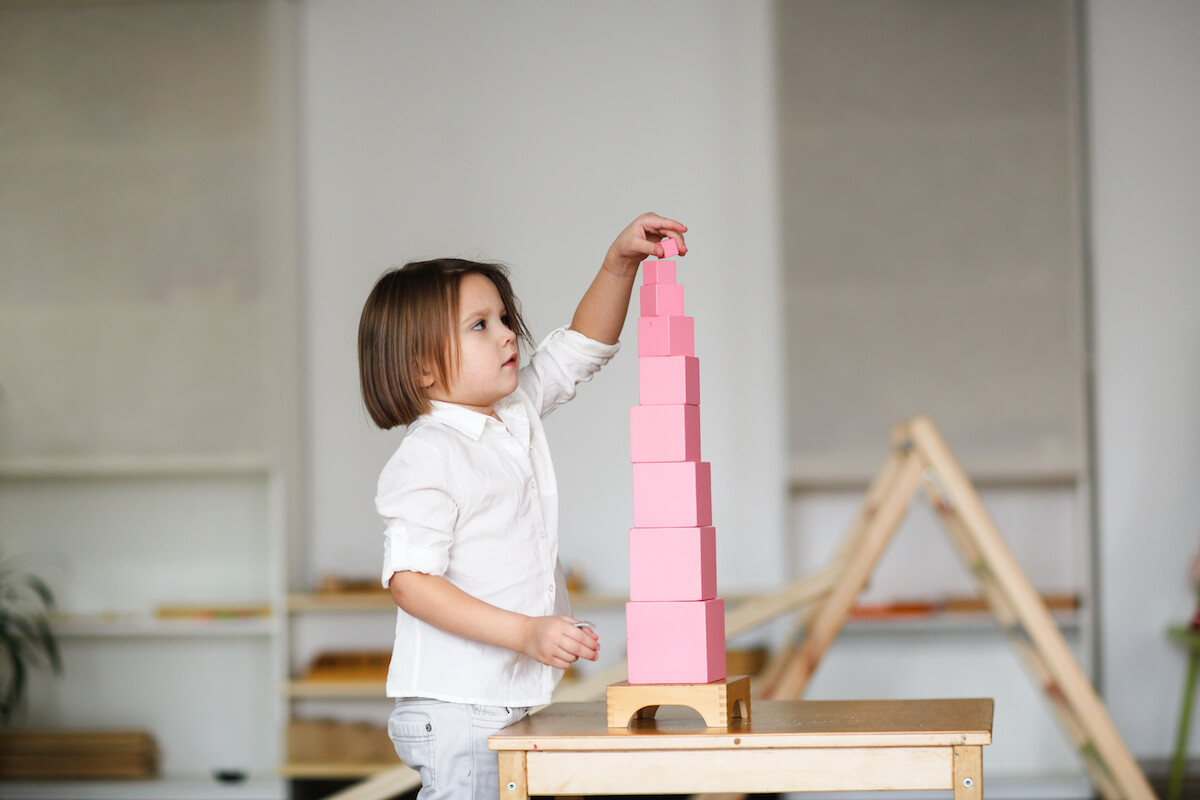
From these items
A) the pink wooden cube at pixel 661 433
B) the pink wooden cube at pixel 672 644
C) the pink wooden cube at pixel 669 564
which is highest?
the pink wooden cube at pixel 661 433

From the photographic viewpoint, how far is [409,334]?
1.48m

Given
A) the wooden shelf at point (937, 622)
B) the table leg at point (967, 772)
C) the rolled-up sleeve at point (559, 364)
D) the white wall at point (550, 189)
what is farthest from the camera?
the white wall at point (550, 189)

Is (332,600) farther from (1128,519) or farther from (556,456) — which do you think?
(1128,519)

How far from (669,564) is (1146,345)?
106 inches

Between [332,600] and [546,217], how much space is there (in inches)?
53.6

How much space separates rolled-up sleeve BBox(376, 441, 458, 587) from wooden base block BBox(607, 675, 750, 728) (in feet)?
0.83

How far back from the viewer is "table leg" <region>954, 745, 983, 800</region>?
4.03ft

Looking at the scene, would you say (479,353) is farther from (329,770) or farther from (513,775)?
(329,770)

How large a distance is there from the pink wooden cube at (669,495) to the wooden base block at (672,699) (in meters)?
0.18

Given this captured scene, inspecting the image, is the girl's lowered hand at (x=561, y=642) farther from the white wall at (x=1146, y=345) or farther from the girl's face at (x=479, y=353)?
the white wall at (x=1146, y=345)

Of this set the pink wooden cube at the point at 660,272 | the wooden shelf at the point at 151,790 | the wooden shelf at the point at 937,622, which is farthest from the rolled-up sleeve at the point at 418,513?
the wooden shelf at the point at 151,790

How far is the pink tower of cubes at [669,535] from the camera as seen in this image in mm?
1361

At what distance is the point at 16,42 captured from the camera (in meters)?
3.62

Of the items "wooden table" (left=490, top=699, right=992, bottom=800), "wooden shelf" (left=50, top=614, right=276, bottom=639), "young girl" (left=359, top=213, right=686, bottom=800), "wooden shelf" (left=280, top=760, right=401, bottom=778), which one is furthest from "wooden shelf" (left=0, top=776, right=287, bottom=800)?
"wooden table" (left=490, top=699, right=992, bottom=800)
